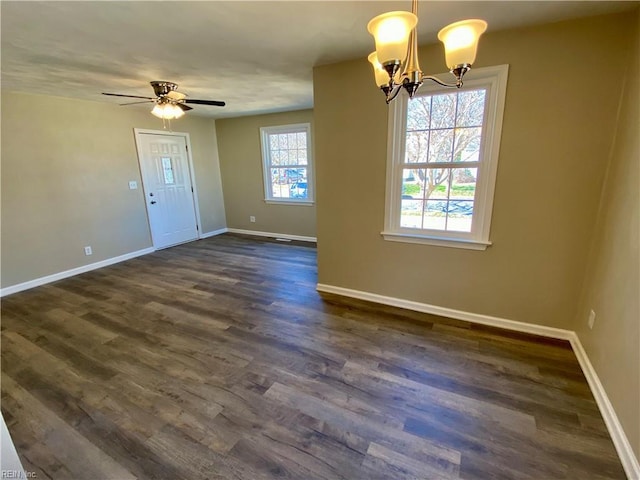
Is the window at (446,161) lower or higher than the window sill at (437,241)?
higher

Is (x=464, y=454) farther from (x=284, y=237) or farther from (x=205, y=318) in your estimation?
(x=284, y=237)

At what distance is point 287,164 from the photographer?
5598 mm

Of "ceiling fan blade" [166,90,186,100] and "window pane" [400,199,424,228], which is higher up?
"ceiling fan blade" [166,90,186,100]

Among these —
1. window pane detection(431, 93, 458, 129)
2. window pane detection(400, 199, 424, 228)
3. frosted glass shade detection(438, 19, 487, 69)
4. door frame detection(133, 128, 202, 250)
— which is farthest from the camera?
door frame detection(133, 128, 202, 250)

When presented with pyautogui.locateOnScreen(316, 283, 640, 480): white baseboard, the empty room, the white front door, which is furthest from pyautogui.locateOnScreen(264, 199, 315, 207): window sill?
pyautogui.locateOnScreen(316, 283, 640, 480): white baseboard

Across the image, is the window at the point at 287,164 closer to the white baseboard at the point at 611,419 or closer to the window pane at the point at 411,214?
the window pane at the point at 411,214

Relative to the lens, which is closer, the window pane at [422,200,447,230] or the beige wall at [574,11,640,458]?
the beige wall at [574,11,640,458]

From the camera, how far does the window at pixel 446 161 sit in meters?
2.35

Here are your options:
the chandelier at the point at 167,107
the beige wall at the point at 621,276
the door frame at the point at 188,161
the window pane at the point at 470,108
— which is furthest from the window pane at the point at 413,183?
the door frame at the point at 188,161

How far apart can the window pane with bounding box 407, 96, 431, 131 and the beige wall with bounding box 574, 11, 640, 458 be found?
1254mm

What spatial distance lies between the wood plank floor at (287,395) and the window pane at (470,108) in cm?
178

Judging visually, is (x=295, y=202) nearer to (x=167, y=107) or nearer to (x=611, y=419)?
(x=167, y=107)

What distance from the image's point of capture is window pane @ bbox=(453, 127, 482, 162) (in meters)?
2.43

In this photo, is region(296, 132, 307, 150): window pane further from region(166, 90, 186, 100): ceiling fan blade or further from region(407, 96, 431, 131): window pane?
region(407, 96, 431, 131): window pane
